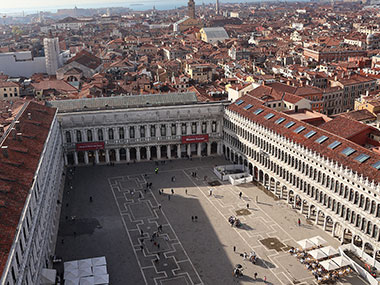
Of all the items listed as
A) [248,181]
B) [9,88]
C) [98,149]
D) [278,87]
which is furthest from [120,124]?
[9,88]

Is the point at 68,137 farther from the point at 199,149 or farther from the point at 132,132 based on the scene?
the point at 199,149

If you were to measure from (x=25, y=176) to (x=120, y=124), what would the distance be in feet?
135

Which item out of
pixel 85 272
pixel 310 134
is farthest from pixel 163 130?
pixel 85 272

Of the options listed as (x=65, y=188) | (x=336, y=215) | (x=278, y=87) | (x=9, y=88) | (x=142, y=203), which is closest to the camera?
(x=336, y=215)

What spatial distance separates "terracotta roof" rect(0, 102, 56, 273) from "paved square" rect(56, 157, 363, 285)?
13.9 m

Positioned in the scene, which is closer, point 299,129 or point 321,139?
point 321,139

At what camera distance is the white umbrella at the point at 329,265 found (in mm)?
51572

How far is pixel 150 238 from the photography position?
6091cm

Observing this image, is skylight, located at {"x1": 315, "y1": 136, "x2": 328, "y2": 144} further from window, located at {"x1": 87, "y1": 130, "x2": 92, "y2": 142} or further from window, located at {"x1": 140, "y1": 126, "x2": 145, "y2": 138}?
window, located at {"x1": 87, "y1": 130, "x2": 92, "y2": 142}

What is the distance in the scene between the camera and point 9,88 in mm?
116812

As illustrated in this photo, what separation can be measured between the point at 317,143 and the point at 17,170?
135ft

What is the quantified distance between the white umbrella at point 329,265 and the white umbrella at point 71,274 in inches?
1128

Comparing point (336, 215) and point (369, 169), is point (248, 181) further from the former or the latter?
point (369, 169)

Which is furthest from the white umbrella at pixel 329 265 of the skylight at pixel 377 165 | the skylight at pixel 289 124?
the skylight at pixel 289 124
